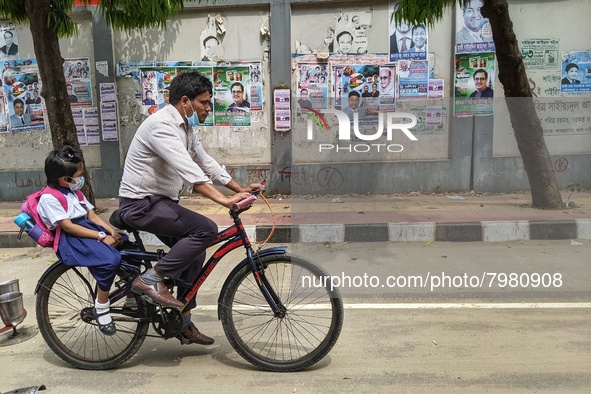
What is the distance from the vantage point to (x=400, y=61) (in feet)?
28.5

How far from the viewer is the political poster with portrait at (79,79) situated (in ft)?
29.4

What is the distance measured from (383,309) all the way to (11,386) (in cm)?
260

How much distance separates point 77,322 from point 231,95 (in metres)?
6.30

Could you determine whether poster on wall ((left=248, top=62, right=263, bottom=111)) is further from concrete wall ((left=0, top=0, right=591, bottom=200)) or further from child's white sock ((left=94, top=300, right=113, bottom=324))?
child's white sock ((left=94, top=300, right=113, bottom=324))

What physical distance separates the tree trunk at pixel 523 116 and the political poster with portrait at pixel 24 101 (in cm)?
763

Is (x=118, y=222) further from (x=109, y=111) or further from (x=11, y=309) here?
(x=109, y=111)

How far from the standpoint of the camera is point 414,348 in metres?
3.25

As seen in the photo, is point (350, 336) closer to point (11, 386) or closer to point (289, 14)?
point (11, 386)

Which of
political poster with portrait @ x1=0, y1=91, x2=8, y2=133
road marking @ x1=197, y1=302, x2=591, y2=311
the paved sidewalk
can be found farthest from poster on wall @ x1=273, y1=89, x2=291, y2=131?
road marking @ x1=197, y1=302, x2=591, y2=311

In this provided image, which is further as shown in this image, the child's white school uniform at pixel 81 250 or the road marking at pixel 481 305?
the road marking at pixel 481 305

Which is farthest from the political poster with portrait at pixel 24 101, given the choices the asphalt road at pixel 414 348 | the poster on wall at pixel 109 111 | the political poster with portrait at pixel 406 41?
the political poster with portrait at pixel 406 41

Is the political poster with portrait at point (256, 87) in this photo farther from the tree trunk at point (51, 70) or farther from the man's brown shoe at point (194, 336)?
the man's brown shoe at point (194, 336)

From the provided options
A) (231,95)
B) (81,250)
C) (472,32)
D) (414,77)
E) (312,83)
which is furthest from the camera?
(231,95)

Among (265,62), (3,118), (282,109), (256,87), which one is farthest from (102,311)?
(3,118)
